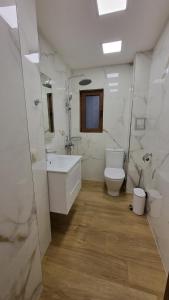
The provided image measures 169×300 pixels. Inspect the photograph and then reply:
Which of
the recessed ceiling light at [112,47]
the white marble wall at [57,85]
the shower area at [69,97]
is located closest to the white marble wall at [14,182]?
the white marble wall at [57,85]

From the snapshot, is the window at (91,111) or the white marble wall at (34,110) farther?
the window at (91,111)

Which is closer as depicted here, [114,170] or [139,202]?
[139,202]

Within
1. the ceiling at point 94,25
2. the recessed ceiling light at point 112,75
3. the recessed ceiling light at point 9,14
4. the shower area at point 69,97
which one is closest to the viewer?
the recessed ceiling light at point 9,14

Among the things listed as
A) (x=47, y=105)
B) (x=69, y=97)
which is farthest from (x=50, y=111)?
(x=69, y=97)

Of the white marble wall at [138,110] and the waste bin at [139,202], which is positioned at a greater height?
the white marble wall at [138,110]

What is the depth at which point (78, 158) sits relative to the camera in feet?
5.93

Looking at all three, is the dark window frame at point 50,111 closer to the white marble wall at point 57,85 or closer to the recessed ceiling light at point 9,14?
the white marble wall at point 57,85

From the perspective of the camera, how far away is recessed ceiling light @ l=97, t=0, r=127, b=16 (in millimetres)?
1182

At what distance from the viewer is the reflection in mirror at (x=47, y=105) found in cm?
172

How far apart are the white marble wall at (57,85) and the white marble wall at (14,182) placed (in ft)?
3.26

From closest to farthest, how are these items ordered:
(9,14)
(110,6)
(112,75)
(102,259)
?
(9,14) → (110,6) → (102,259) → (112,75)

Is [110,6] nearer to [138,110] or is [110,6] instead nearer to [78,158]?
[138,110]

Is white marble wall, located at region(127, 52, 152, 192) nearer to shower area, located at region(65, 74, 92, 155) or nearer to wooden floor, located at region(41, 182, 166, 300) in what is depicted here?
wooden floor, located at region(41, 182, 166, 300)

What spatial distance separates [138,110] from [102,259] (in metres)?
2.09
